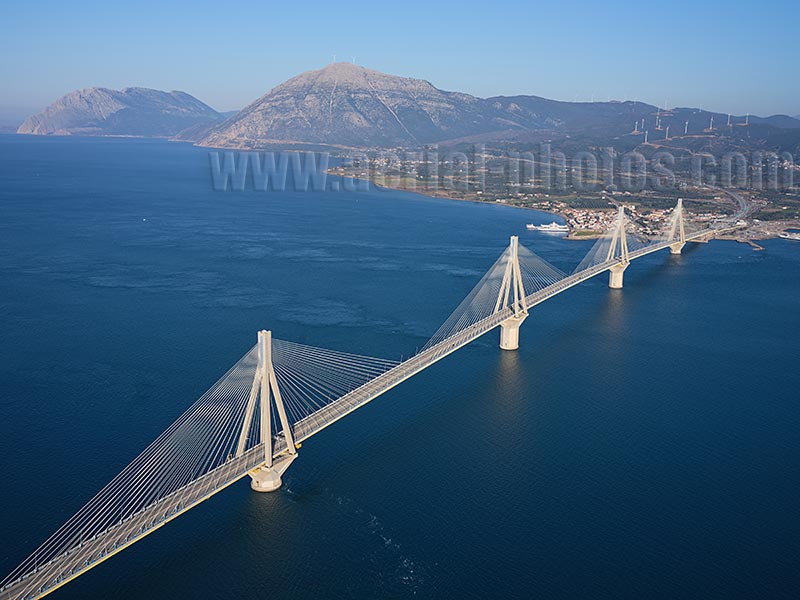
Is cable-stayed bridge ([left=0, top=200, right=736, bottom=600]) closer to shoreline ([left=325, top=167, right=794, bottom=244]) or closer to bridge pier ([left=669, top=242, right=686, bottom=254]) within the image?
bridge pier ([left=669, top=242, right=686, bottom=254])

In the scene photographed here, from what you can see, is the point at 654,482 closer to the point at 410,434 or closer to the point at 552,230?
the point at 410,434

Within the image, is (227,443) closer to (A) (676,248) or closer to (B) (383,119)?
(A) (676,248)

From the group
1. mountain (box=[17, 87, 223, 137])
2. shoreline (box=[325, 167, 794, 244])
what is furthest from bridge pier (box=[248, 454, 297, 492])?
mountain (box=[17, 87, 223, 137])

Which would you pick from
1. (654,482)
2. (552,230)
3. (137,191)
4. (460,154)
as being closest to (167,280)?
(654,482)

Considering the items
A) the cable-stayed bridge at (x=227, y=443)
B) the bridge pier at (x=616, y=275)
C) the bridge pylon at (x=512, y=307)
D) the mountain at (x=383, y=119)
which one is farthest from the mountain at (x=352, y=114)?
the cable-stayed bridge at (x=227, y=443)

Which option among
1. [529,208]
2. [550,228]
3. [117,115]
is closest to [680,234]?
[550,228]

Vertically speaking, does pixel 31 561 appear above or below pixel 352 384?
below

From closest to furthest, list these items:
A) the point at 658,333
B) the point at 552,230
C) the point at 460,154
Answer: the point at 658,333, the point at 552,230, the point at 460,154

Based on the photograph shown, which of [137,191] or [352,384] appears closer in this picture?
[352,384]
